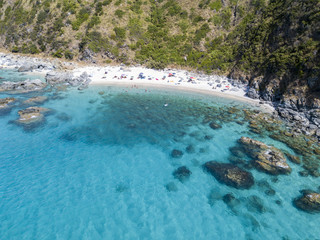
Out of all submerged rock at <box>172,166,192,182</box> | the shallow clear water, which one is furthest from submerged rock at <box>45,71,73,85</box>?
submerged rock at <box>172,166,192,182</box>

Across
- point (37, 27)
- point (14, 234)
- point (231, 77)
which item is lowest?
point (14, 234)

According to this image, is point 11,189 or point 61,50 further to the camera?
point 61,50

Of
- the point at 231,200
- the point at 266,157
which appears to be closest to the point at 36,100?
the point at 231,200

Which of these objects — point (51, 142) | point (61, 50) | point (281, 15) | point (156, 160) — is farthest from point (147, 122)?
point (61, 50)

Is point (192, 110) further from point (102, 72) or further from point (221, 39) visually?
point (221, 39)

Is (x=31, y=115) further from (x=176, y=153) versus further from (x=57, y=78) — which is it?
(x=176, y=153)

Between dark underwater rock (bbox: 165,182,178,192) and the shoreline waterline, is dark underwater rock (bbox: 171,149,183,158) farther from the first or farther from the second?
the shoreline waterline

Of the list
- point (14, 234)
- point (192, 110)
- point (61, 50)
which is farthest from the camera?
point (61, 50)
